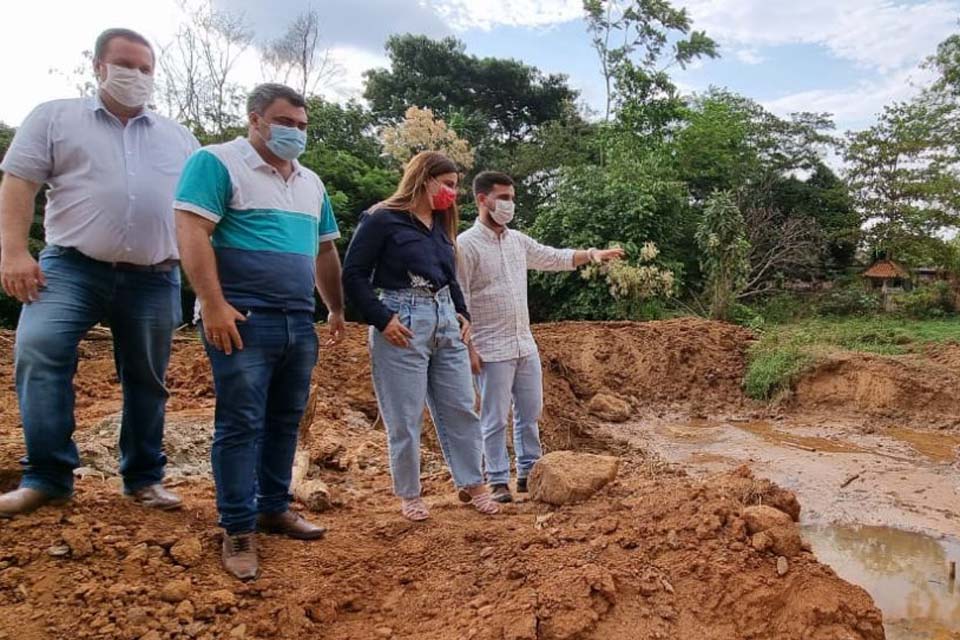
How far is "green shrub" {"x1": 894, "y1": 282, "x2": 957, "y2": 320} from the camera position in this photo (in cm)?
1370

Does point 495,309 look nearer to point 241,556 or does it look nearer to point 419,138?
point 241,556

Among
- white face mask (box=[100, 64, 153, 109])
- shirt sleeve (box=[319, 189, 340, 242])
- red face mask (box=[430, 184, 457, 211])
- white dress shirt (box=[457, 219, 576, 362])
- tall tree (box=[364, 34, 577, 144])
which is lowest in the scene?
white dress shirt (box=[457, 219, 576, 362])

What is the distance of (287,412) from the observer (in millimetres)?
2590

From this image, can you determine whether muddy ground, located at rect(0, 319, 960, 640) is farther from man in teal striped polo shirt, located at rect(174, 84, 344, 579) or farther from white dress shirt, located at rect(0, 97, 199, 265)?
white dress shirt, located at rect(0, 97, 199, 265)

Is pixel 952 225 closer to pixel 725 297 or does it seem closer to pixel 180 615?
pixel 725 297

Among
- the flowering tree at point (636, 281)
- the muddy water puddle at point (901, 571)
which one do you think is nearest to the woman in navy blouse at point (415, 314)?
the muddy water puddle at point (901, 571)

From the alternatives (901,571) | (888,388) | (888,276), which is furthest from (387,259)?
(888,276)

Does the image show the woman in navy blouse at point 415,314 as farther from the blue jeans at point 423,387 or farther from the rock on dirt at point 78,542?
the rock on dirt at point 78,542

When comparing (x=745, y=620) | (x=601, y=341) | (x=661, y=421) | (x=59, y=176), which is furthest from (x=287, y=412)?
(x=601, y=341)

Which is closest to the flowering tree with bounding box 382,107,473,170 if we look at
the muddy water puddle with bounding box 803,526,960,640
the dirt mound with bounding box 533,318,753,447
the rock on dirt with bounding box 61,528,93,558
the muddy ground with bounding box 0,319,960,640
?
the dirt mound with bounding box 533,318,753,447

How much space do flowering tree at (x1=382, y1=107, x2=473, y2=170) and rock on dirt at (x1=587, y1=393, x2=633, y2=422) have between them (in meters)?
7.09

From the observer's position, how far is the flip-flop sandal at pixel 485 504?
3127 millimetres

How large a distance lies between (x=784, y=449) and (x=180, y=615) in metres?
6.07

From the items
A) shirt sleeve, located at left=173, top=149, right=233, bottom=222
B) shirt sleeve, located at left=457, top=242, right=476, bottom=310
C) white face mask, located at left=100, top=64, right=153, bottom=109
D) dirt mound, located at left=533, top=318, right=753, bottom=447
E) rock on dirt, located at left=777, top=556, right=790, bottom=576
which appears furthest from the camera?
dirt mound, located at left=533, top=318, right=753, bottom=447
